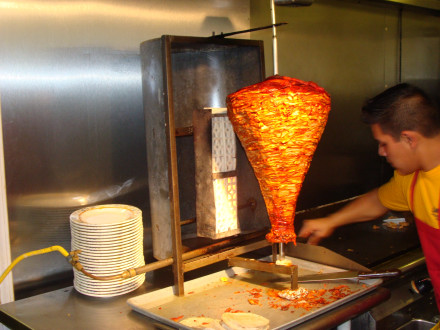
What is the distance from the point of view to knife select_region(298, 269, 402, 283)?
181cm

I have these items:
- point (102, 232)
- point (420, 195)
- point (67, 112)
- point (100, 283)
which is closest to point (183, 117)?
point (67, 112)

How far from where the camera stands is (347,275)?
1829 mm

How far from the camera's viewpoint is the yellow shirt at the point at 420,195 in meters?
1.83

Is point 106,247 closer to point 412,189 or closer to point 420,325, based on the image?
point 412,189

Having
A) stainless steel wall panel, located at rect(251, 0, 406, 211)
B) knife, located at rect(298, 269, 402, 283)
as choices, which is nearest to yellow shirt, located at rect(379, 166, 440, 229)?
knife, located at rect(298, 269, 402, 283)

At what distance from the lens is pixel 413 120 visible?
1725 mm

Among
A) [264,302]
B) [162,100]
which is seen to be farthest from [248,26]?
[264,302]

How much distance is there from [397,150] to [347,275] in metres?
0.49

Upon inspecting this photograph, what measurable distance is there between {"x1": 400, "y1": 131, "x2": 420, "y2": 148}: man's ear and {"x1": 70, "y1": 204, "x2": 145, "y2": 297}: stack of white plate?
Answer: 1000 mm

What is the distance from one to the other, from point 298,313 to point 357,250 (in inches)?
37.4

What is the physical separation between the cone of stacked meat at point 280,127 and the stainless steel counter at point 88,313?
1.32 feet

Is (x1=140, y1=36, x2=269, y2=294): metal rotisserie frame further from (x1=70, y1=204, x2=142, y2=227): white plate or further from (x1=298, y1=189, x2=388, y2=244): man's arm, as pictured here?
(x1=298, y1=189, x2=388, y2=244): man's arm

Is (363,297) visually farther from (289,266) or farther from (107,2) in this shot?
(107,2)

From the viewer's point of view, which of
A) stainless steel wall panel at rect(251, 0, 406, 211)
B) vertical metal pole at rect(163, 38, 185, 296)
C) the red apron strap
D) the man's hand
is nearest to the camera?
vertical metal pole at rect(163, 38, 185, 296)
